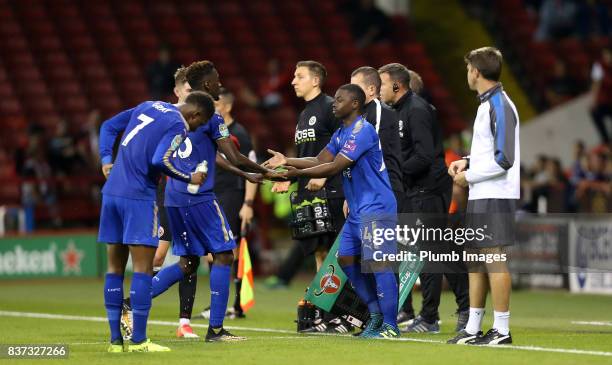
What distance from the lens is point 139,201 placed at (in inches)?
372

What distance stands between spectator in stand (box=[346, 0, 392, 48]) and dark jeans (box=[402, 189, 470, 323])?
15.5 metres

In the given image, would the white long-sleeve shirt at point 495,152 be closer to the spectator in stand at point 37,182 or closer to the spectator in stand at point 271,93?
the spectator in stand at point 37,182

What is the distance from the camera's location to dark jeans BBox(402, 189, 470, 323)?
11492mm

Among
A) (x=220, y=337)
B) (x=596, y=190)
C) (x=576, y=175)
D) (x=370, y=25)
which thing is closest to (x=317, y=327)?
(x=220, y=337)

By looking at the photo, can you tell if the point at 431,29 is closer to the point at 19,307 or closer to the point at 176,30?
the point at 176,30

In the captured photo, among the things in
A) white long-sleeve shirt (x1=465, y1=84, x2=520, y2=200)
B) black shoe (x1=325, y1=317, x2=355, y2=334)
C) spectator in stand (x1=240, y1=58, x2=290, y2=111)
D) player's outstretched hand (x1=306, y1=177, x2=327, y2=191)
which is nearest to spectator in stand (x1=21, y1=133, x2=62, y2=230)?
spectator in stand (x1=240, y1=58, x2=290, y2=111)

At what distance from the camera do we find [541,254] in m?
17.8

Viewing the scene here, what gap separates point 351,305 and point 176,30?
598 inches

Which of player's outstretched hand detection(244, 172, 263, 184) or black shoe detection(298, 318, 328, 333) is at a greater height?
player's outstretched hand detection(244, 172, 263, 184)

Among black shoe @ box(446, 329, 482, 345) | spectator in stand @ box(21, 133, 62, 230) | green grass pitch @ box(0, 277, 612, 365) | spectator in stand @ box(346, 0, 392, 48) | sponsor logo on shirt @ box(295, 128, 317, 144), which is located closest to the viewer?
green grass pitch @ box(0, 277, 612, 365)

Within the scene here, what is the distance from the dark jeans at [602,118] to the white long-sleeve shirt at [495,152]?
Answer: 14.4 metres

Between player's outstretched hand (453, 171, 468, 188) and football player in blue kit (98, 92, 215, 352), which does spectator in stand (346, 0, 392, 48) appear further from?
football player in blue kit (98, 92, 215, 352)

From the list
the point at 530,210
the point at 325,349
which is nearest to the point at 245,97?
the point at 530,210

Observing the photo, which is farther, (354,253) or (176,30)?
(176,30)
